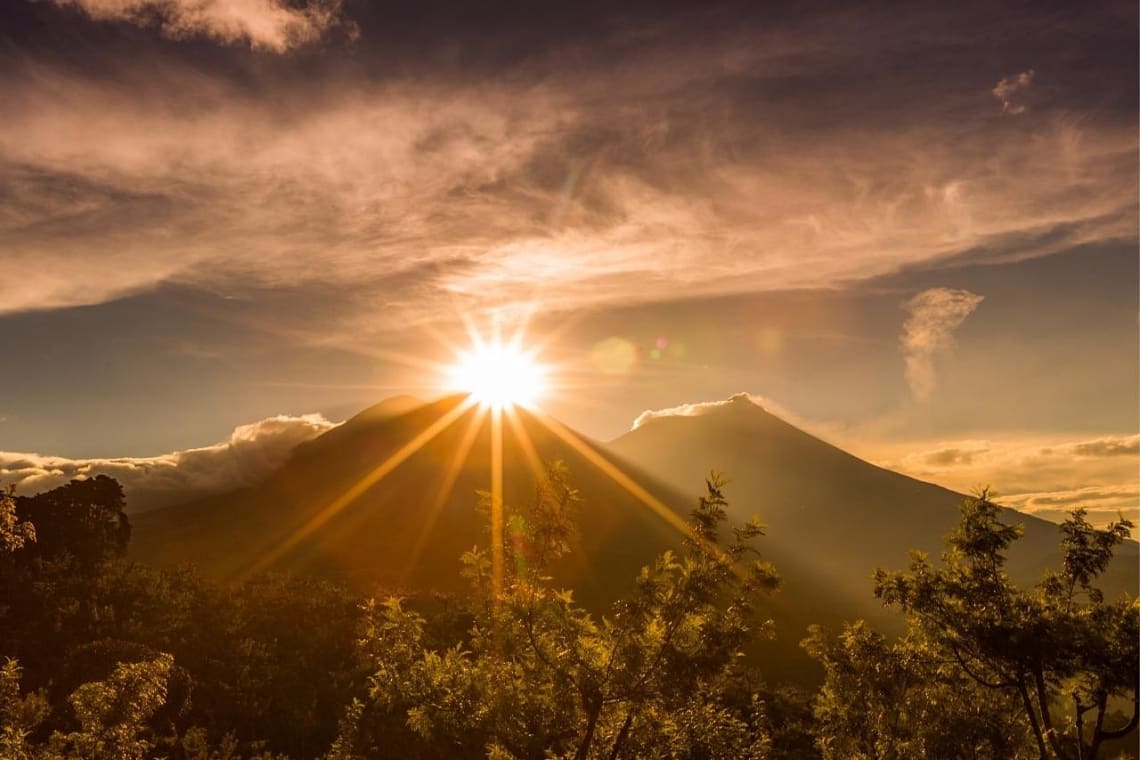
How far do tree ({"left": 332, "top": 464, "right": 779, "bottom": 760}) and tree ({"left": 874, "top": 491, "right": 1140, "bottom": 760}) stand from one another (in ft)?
21.0

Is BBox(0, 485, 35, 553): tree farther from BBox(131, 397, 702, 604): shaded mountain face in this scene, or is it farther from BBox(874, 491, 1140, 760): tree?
BBox(131, 397, 702, 604): shaded mountain face

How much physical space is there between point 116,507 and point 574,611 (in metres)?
81.1

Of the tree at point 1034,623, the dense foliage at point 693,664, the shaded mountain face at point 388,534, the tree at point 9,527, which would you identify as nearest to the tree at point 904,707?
the dense foliage at point 693,664

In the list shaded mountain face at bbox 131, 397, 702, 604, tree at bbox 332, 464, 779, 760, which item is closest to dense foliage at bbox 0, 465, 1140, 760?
tree at bbox 332, 464, 779, 760

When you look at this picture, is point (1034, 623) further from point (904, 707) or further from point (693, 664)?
point (693, 664)

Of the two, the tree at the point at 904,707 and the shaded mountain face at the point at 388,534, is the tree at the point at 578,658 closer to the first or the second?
the tree at the point at 904,707

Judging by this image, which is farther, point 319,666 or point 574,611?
point 319,666

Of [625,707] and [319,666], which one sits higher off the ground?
[625,707]

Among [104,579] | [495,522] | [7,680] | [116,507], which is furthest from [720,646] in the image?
[116,507]

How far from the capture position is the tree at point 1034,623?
15.2m

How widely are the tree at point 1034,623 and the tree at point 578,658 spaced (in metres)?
6.41

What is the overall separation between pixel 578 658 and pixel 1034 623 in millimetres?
10204

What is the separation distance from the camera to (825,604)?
16738 centimetres

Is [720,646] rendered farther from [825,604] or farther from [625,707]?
[825,604]
